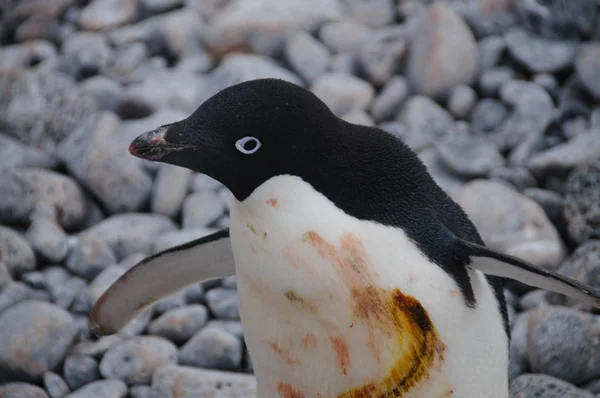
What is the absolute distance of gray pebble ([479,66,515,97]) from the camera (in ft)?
7.95

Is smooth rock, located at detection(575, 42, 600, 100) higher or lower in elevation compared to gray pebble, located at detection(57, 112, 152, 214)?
higher

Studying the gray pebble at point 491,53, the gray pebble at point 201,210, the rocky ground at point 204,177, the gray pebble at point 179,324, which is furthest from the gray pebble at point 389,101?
the gray pebble at point 179,324

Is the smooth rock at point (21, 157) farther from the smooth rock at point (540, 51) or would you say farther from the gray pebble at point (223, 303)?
the smooth rock at point (540, 51)

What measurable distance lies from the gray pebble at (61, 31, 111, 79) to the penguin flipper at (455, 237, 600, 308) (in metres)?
1.92

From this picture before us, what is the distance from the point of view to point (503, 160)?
2.18 m

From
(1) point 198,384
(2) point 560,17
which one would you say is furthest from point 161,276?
(2) point 560,17

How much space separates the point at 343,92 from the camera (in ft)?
7.91

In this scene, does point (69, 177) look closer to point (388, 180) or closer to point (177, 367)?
point (177, 367)

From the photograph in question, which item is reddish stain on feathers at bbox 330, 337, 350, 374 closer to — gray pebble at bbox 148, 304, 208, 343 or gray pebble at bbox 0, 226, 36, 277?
gray pebble at bbox 148, 304, 208, 343

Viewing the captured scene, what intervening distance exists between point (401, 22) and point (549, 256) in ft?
4.27

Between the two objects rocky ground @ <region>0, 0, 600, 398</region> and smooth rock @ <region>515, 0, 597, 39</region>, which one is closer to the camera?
rocky ground @ <region>0, 0, 600, 398</region>

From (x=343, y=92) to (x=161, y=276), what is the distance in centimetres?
120

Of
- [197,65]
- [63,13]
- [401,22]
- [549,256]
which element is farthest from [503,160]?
[63,13]

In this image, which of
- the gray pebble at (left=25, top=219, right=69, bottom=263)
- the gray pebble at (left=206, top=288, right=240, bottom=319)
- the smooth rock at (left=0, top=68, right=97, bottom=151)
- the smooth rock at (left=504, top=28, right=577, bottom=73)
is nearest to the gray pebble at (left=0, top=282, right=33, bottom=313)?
the gray pebble at (left=25, top=219, right=69, bottom=263)
